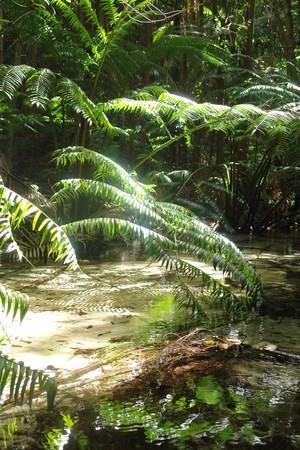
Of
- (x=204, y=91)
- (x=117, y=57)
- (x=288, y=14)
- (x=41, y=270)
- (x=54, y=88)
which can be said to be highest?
(x=288, y=14)

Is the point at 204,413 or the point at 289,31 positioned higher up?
the point at 289,31

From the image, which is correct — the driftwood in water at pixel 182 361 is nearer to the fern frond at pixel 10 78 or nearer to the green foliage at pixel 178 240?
the green foliage at pixel 178 240

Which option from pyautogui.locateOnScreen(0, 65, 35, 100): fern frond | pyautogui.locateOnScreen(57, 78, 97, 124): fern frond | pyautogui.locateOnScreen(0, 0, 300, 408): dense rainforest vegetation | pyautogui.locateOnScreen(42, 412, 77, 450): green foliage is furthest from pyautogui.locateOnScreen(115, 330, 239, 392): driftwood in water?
pyautogui.locateOnScreen(0, 65, 35, 100): fern frond

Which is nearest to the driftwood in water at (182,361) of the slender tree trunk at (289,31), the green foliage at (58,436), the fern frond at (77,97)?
the green foliage at (58,436)

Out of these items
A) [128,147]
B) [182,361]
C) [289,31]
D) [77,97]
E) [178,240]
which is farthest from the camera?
[289,31]

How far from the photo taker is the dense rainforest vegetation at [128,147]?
3.09m

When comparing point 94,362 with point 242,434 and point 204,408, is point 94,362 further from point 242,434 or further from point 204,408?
point 242,434

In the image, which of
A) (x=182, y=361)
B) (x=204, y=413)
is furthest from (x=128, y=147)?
(x=204, y=413)

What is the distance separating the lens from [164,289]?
3.45 meters

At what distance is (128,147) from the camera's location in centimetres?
829

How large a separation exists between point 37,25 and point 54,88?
4.29 ft

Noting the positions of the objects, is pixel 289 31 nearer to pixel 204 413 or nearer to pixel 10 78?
pixel 10 78

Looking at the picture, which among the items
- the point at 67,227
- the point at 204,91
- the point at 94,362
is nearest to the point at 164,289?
the point at 67,227

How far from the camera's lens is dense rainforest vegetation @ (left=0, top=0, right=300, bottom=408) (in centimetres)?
309
